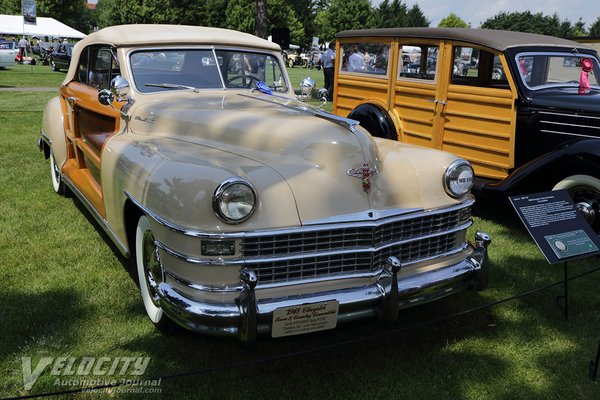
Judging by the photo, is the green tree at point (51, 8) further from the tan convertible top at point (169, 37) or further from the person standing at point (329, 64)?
the tan convertible top at point (169, 37)

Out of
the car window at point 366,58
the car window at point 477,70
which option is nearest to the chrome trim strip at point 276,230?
the car window at point 477,70

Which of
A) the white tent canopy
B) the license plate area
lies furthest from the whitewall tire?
the white tent canopy

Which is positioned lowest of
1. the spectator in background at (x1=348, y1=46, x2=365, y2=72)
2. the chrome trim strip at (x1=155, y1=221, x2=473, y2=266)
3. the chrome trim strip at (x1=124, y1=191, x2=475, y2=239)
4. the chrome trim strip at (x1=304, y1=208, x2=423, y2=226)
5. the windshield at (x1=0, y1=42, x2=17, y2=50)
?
the chrome trim strip at (x1=155, y1=221, x2=473, y2=266)

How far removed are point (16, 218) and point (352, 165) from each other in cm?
352

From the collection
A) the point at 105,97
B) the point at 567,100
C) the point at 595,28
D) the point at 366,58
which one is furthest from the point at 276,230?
the point at 595,28

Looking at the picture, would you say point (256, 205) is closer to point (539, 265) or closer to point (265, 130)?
point (265, 130)

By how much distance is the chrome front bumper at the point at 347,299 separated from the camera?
2.28 m

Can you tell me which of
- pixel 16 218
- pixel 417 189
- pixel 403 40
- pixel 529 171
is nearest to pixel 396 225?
pixel 417 189

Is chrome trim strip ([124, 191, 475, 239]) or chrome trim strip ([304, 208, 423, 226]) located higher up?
chrome trim strip ([304, 208, 423, 226])

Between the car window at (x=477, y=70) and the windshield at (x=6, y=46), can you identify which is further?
the windshield at (x=6, y=46)

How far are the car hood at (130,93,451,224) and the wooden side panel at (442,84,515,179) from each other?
218cm

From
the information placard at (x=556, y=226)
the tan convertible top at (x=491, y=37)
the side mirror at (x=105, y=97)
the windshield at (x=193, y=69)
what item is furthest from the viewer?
the tan convertible top at (x=491, y=37)

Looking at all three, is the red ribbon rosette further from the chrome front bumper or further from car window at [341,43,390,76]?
the chrome front bumper

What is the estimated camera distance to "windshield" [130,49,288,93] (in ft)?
12.5
